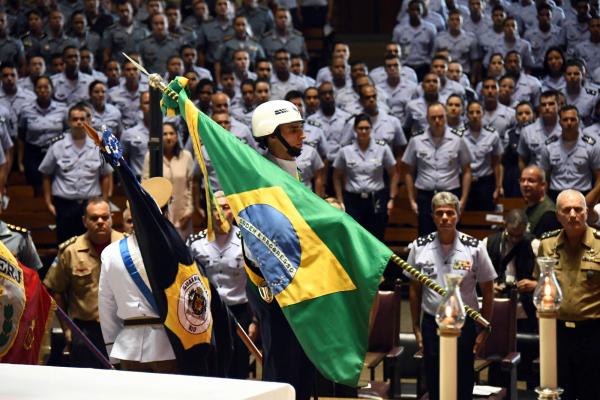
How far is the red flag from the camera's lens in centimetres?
465

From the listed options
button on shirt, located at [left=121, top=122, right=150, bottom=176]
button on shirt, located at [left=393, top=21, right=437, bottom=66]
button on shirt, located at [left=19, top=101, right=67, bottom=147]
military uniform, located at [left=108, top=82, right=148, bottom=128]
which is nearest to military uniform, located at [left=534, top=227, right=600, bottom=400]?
button on shirt, located at [left=121, top=122, right=150, bottom=176]

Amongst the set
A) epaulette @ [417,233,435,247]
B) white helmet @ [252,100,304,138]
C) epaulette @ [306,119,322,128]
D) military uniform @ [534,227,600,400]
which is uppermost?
white helmet @ [252,100,304,138]

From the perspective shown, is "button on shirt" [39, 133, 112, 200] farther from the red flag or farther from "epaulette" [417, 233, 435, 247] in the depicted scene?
the red flag

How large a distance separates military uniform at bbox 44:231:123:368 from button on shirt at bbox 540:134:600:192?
184 inches

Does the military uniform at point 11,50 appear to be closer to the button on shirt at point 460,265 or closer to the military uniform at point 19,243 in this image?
the military uniform at point 19,243

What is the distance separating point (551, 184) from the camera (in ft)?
34.0

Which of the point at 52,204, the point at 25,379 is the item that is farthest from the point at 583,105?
the point at 25,379

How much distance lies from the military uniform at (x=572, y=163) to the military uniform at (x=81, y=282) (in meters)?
4.67

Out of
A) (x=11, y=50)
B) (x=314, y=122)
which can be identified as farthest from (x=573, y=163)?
(x=11, y=50)

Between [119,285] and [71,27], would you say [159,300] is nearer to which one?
[119,285]

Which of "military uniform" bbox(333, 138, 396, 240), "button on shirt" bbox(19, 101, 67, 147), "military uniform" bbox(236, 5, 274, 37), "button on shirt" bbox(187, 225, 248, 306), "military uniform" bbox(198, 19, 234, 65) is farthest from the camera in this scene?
"military uniform" bbox(236, 5, 274, 37)

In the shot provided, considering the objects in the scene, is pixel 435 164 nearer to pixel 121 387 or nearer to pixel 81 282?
pixel 81 282

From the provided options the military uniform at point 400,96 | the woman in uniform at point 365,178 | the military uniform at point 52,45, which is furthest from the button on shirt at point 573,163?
the military uniform at point 52,45

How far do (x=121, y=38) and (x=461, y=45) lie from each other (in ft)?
13.1
